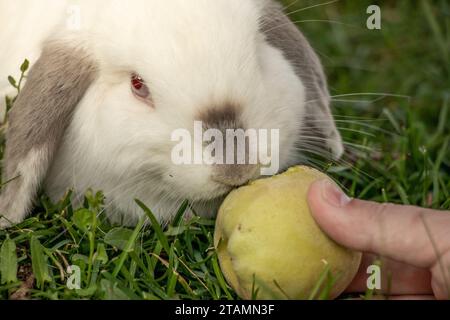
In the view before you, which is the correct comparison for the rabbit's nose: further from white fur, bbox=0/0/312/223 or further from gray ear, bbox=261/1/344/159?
gray ear, bbox=261/1/344/159

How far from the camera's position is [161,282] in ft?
9.50

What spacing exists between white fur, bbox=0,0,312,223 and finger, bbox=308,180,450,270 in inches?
15.3

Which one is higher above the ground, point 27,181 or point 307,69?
point 307,69

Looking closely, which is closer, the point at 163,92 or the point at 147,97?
the point at 163,92

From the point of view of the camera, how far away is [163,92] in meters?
2.71

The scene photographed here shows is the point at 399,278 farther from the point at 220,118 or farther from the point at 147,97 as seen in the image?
the point at 147,97

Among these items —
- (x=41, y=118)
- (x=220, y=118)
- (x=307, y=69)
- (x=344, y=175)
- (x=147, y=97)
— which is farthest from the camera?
(x=344, y=175)

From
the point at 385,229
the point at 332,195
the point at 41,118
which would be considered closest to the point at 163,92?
the point at 41,118

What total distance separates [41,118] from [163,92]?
55 centimetres

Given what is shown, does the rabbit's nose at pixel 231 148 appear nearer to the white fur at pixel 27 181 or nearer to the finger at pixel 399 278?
the finger at pixel 399 278

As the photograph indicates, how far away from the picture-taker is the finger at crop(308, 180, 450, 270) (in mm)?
2506

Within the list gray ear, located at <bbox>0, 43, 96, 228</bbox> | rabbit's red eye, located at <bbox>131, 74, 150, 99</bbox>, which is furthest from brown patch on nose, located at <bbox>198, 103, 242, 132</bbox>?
gray ear, located at <bbox>0, 43, 96, 228</bbox>
